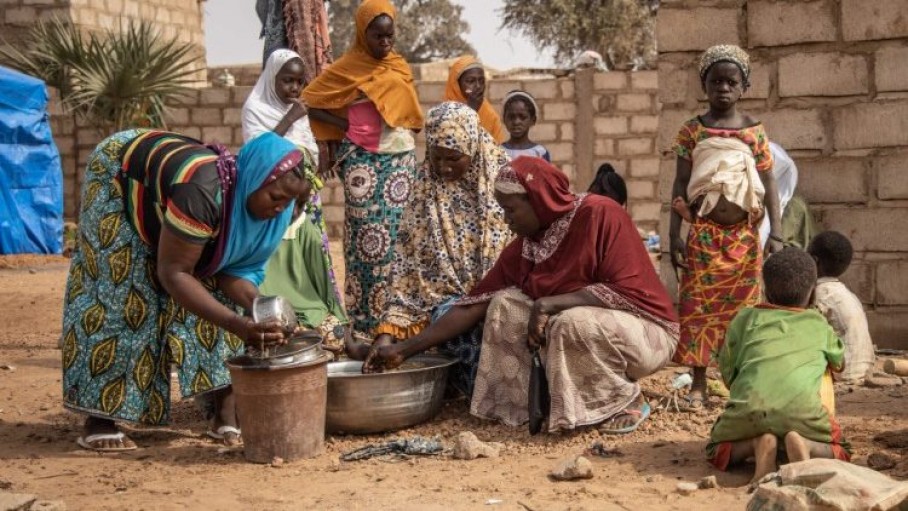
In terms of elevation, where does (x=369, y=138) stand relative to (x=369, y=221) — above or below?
above

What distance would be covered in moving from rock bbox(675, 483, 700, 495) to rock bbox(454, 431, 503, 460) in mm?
972

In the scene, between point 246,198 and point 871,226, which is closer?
Result: point 246,198

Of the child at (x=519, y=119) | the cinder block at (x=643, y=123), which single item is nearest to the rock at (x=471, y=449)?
the child at (x=519, y=119)

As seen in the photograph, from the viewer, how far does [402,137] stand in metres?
→ 7.67

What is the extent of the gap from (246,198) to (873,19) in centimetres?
Result: 428

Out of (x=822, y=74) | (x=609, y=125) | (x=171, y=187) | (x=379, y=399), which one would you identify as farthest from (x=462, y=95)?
(x=609, y=125)

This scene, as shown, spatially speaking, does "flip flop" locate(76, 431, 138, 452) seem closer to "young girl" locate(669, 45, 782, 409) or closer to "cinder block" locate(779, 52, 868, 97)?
"young girl" locate(669, 45, 782, 409)

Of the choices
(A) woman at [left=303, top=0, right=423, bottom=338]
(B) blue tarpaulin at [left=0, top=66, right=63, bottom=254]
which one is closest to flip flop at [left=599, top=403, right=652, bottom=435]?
(A) woman at [left=303, top=0, right=423, bottom=338]

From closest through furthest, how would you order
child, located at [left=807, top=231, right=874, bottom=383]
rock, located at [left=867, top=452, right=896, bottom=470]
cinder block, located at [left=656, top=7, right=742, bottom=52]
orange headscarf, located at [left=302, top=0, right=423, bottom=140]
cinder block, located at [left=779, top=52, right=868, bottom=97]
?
1. rock, located at [left=867, top=452, right=896, bottom=470]
2. child, located at [left=807, top=231, right=874, bottom=383]
3. cinder block, located at [left=779, top=52, right=868, bottom=97]
4. cinder block, located at [left=656, top=7, right=742, bottom=52]
5. orange headscarf, located at [left=302, top=0, right=423, bottom=140]

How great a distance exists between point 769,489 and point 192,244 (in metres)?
2.45

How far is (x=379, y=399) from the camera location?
540 centimetres

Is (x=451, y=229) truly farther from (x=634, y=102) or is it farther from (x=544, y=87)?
(x=634, y=102)

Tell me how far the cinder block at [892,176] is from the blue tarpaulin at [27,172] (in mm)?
10148

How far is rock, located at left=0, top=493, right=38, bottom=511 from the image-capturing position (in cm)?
409
